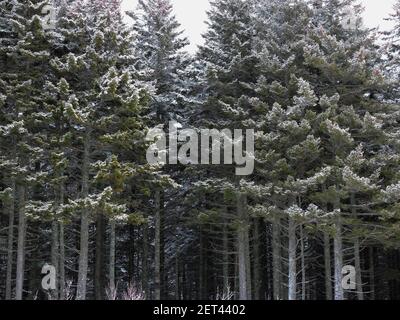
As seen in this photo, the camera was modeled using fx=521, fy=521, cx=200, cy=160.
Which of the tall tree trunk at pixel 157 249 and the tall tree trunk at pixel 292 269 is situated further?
the tall tree trunk at pixel 157 249

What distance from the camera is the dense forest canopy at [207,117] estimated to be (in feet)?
60.0

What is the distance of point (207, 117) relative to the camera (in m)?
23.3

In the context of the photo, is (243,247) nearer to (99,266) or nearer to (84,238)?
(99,266)

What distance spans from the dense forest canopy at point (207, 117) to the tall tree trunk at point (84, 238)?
0.17ft

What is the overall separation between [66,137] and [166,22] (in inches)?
343

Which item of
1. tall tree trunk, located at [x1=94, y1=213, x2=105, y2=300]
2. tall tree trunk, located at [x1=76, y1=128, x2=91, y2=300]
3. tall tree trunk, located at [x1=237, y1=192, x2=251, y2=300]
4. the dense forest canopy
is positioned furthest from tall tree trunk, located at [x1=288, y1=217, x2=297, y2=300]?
tall tree trunk, located at [x1=94, y1=213, x2=105, y2=300]

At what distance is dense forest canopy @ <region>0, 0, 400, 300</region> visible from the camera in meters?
18.3

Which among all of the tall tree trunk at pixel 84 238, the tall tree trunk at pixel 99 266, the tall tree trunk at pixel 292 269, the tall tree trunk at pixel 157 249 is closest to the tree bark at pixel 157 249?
the tall tree trunk at pixel 157 249

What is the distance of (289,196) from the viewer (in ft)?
66.8

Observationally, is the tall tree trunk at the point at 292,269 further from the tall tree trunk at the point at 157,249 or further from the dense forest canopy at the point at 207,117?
the tall tree trunk at the point at 157,249

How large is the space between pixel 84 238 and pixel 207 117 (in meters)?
8.22

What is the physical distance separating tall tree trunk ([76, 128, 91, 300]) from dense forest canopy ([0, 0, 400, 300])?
2.0 inches

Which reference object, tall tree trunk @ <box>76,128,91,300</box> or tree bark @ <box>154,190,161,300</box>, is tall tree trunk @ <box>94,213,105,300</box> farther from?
tall tree trunk @ <box>76,128,91,300</box>
